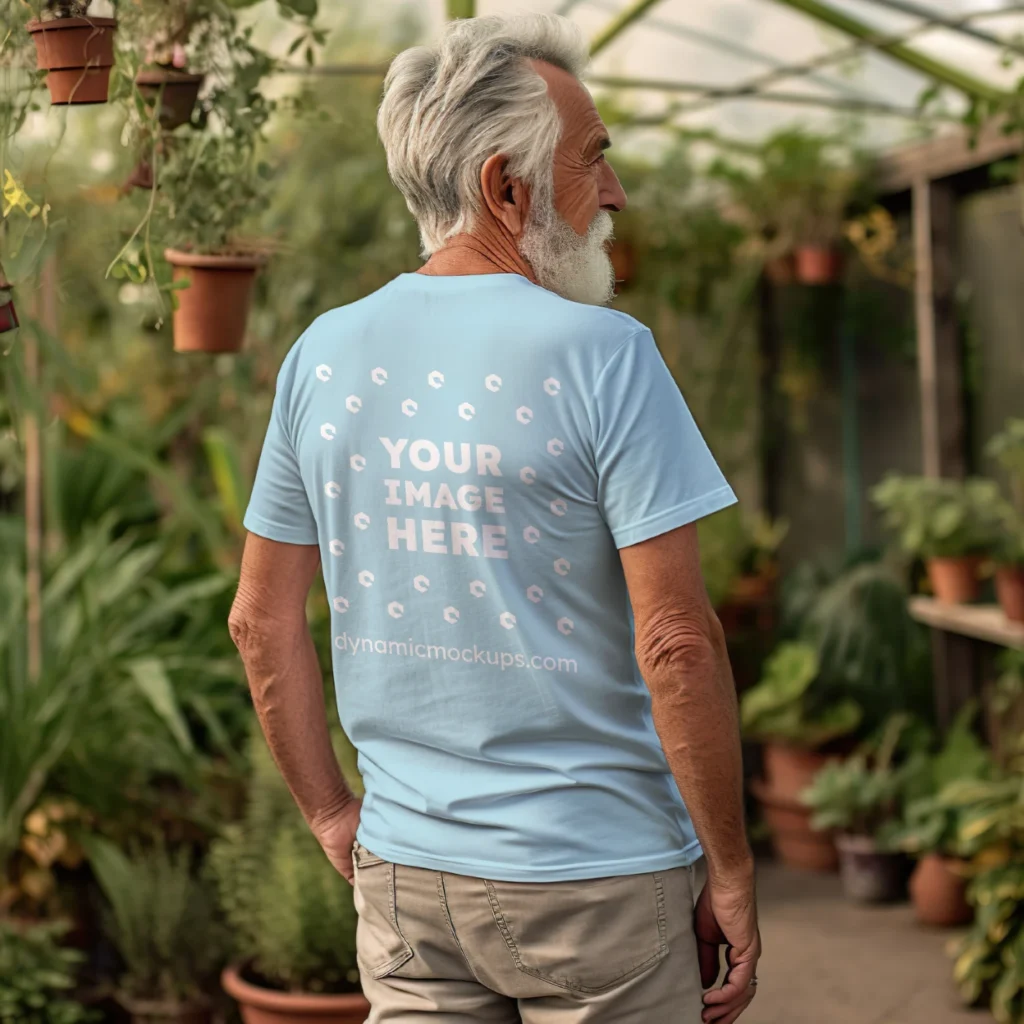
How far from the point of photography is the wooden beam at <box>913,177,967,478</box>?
15.3 feet

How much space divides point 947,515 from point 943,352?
2.36ft

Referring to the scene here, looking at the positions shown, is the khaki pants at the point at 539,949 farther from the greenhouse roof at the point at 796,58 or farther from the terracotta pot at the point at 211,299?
the greenhouse roof at the point at 796,58

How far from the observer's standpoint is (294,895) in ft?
9.39

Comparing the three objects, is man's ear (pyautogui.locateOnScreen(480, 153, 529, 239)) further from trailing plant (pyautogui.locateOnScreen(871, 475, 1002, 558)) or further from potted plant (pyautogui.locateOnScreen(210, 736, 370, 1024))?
trailing plant (pyautogui.locateOnScreen(871, 475, 1002, 558))

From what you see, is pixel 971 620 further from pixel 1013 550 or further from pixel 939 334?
pixel 939 334

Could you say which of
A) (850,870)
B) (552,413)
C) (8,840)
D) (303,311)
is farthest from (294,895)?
(303,311)

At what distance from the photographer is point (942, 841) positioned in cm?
407

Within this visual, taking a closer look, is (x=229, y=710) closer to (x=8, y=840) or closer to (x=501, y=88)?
(x=8, y=840)

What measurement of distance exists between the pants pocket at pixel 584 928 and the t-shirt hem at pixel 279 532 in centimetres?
42

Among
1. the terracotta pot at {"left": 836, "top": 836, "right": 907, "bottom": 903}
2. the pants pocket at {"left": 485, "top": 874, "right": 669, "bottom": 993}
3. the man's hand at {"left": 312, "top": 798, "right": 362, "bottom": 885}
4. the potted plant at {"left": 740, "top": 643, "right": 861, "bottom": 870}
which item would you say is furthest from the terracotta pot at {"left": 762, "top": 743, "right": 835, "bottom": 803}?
the pants pocket at {"left": 485, "top": 874, "right": 669, "bottom": 993}

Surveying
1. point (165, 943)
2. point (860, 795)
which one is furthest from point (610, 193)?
point (860, 795)

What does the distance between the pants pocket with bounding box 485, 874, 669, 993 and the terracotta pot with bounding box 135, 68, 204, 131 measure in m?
1.29

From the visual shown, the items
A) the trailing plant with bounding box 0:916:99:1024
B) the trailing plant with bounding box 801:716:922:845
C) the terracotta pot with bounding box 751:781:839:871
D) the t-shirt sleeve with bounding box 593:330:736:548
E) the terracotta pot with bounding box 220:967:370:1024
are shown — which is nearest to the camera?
the t-shirt sleeve with bounding box 593:330:736:548

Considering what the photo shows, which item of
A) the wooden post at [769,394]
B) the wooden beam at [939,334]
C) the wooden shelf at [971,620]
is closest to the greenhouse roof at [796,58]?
the wooden beam at [939,334]
